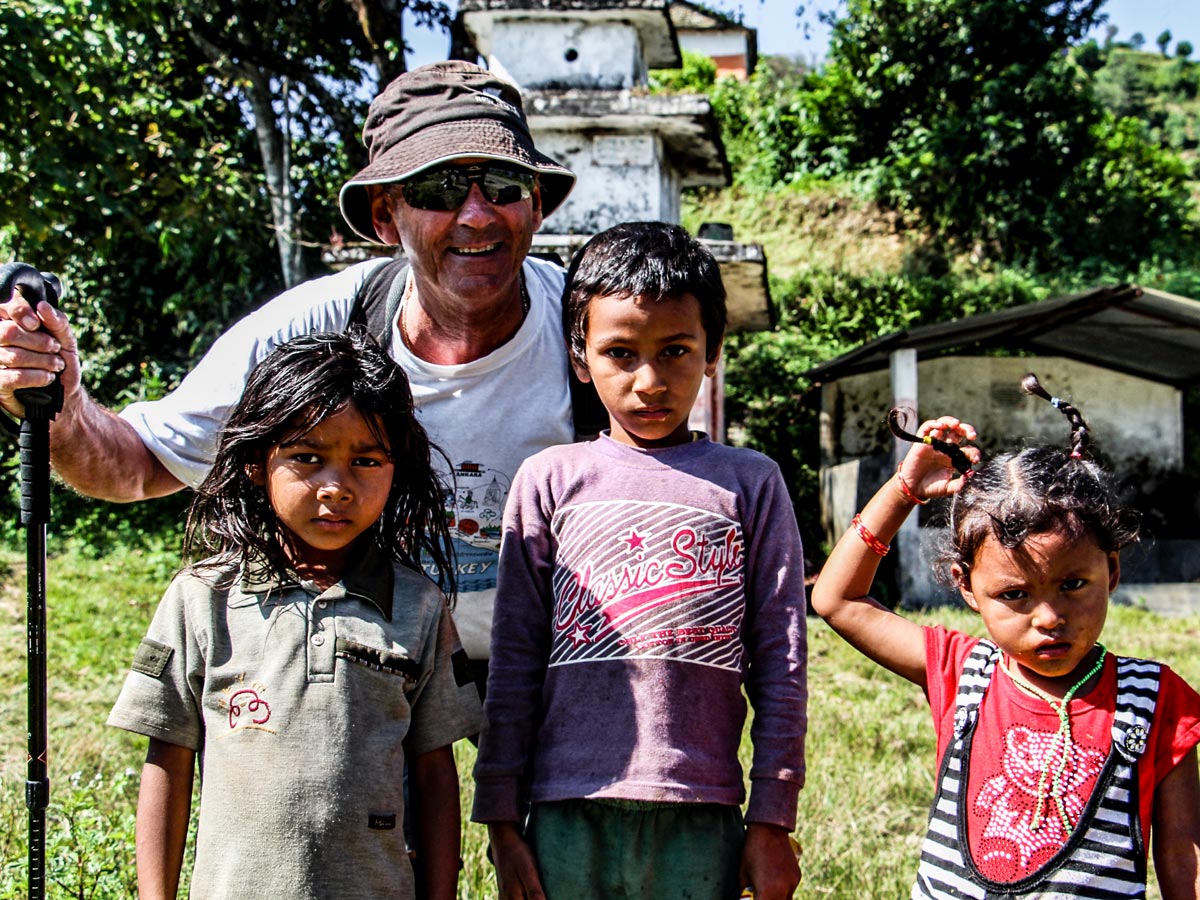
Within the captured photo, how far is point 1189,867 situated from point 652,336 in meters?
1.32

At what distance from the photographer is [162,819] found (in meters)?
1.98

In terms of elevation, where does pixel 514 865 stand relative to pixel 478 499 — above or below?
below

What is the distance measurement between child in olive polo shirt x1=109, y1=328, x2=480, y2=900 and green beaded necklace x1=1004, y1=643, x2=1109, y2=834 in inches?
40.8

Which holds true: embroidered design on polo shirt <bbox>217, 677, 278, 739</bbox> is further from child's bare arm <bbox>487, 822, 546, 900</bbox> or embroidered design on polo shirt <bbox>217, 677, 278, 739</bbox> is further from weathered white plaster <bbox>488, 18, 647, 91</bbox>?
weathered white plaster <bbox>488, 18, 647, 91</bbox>

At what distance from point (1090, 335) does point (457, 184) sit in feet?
31.6

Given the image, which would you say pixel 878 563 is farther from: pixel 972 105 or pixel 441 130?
pixel 972 105

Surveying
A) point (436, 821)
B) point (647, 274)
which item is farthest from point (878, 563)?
point (436, 821)

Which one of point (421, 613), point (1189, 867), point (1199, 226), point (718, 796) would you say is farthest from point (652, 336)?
point (1199, 226)

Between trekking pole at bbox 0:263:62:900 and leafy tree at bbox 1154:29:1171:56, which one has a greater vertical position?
leafy tree at bbox 1154:29:1171:56

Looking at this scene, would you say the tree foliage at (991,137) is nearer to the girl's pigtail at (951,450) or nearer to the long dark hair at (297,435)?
the girl's pigtail at (951,450)

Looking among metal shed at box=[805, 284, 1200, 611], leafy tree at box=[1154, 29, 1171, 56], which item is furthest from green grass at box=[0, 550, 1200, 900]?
leafy tree at box=[1154, 29, 1171, 56]

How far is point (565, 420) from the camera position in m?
2.66

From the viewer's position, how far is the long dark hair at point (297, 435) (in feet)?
6.97

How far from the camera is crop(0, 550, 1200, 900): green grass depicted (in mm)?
3289
